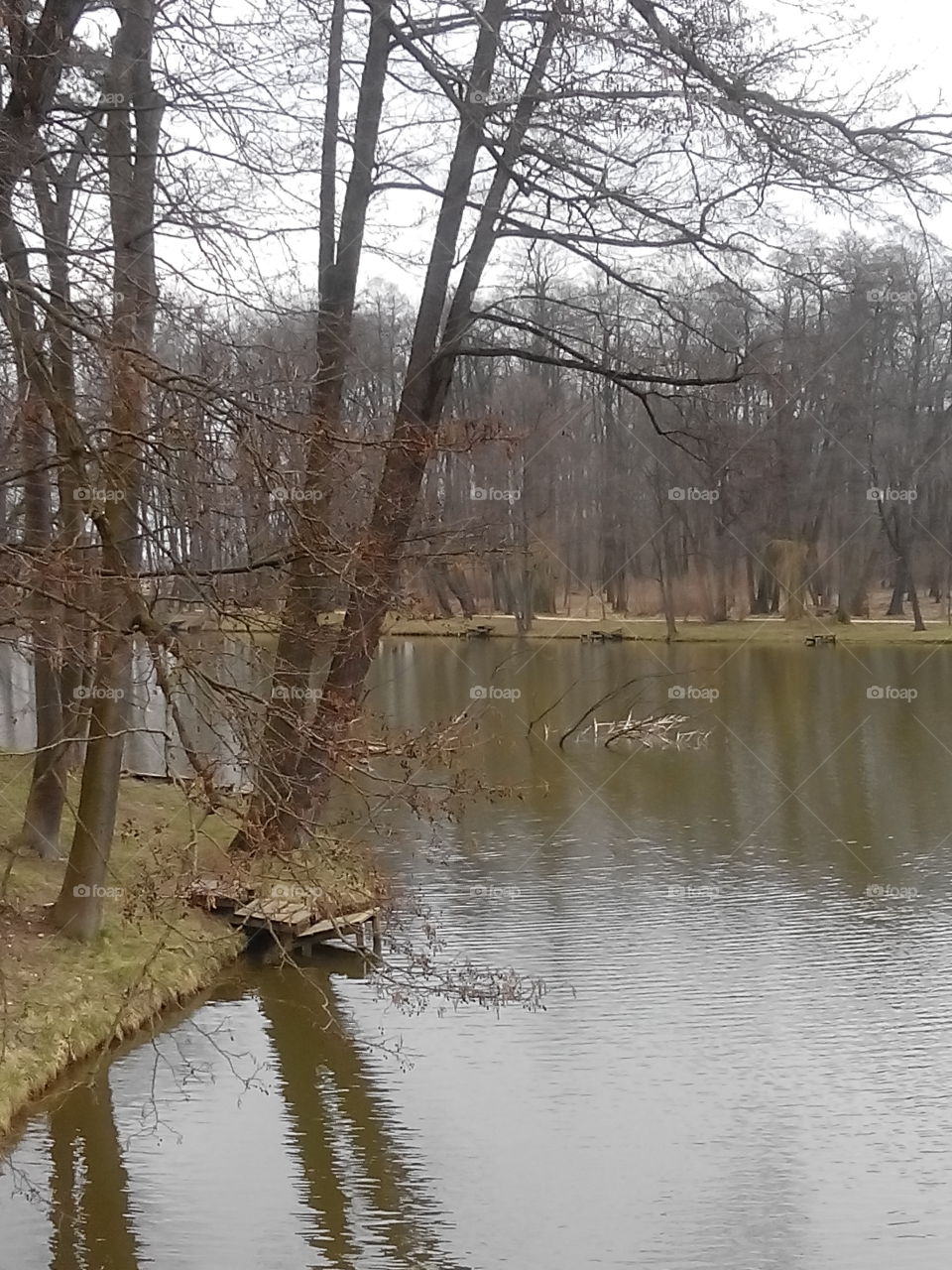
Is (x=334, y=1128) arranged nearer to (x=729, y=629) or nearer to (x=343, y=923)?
(x=343, y=923)

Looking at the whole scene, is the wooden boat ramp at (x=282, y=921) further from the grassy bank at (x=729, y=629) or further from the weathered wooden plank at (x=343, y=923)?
the grassy bank at (x=729, y=629)

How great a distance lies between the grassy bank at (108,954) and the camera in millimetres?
6918

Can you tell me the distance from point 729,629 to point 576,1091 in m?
24.4

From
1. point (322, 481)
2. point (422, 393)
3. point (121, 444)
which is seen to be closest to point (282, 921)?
point (422, 393)

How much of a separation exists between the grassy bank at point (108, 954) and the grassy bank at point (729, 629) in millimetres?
19160

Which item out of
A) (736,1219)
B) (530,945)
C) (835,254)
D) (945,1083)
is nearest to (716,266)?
(835,254)

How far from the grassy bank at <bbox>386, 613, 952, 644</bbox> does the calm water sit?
15975 millimetres

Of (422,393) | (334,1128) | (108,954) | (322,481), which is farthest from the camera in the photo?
(422,393)

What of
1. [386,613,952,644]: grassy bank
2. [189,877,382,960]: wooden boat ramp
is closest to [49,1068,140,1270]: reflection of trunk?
[189,877,382,960]: wooden boat ramp

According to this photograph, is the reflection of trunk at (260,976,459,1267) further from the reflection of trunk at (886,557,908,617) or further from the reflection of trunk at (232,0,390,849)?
the reflection of trunk at (886,557,908,617)

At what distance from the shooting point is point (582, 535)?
29.9 meters

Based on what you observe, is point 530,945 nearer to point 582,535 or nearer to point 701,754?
point 701,754

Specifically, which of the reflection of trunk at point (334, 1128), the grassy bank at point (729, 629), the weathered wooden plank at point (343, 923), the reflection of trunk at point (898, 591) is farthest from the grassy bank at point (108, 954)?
the reflection of trunk at point (898, 591)

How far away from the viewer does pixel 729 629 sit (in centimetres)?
3119
